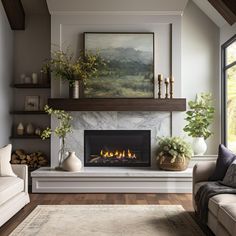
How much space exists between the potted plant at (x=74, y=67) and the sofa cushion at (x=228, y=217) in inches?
142

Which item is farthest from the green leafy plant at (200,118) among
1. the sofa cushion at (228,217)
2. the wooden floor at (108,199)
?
the sofa cushion at (228,217)

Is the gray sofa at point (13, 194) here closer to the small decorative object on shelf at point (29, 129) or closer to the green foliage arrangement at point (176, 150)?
the small decorative object on shelf at point (29, 129)

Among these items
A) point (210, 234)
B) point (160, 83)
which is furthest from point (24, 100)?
point (210, 234)

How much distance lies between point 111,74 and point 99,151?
1.32m

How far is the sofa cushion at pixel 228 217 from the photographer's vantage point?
10.4 ft

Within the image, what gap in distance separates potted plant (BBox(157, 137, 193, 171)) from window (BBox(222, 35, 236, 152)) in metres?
0.89

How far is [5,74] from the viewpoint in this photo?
6719 mm

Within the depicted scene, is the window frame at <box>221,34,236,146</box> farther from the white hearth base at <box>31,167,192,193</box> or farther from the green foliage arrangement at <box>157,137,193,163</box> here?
the white hearth base at <box>31,167,192,193</box>

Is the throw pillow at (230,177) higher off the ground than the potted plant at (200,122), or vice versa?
the potted plant at (200,122)

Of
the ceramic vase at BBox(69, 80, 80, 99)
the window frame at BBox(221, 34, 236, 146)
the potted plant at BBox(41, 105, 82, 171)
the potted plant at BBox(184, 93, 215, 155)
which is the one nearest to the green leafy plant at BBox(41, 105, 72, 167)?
the potted plant at BBox(41, 105, 82, 171)

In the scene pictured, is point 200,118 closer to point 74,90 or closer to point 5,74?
point 74,90

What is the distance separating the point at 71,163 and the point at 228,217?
11.0 feet

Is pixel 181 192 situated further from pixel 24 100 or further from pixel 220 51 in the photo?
pixel 24 100

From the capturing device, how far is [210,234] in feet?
13.3
